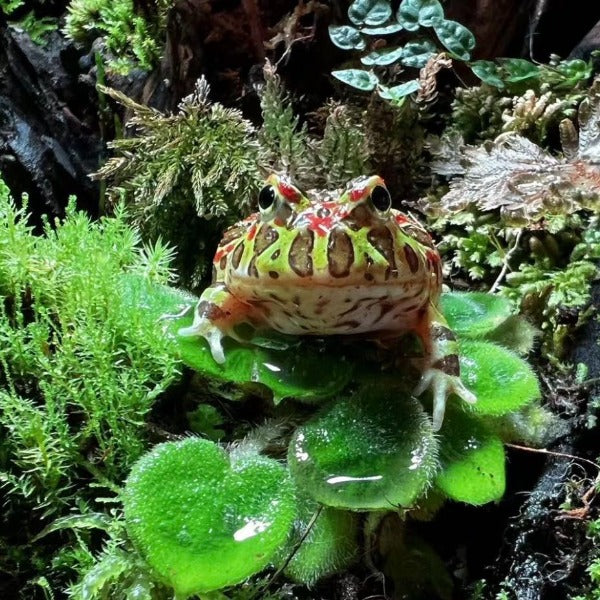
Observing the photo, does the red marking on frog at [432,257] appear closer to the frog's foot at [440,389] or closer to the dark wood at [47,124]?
the frog's foot at [440,389]

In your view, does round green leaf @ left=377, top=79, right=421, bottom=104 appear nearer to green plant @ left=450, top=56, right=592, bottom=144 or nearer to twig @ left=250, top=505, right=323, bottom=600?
green plant @ left=450, top=56, right=592, bottom=144

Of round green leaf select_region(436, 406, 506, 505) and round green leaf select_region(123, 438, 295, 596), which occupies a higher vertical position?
round green leaf select_region(123, 438, 295, 596)

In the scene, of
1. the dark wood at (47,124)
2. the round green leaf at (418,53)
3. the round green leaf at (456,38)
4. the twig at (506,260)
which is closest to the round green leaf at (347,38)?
the round green leaf at (418,53)

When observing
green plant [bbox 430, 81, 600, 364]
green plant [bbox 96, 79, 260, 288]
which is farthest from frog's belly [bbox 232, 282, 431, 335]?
green plant [bbox 96, 79, 260, 288]

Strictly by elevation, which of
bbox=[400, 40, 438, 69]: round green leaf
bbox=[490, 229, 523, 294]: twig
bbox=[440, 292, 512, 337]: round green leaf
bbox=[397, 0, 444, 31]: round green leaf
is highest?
bbox=[397, 0, 444, 31]: round green leaf

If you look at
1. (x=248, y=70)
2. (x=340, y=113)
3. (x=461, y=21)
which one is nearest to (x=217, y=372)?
(x=340, y=113)

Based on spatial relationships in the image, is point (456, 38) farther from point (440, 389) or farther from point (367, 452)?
point (367, 452)
